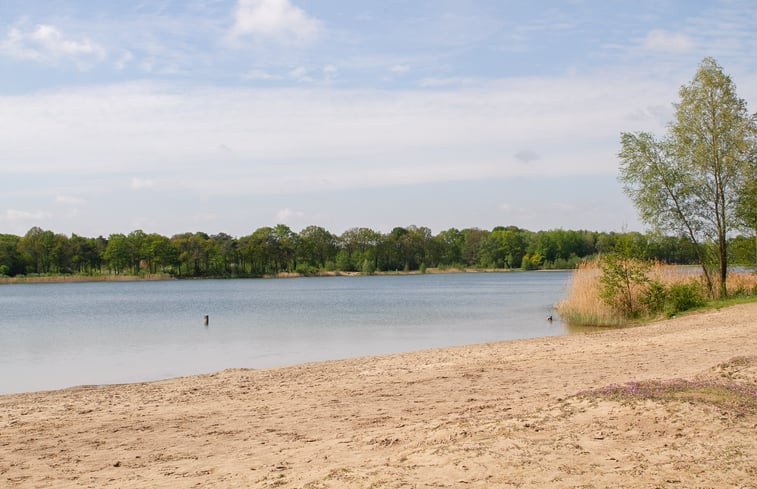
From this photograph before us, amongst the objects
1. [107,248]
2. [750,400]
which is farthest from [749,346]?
[107,248]

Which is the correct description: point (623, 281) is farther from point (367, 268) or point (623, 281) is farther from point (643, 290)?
point (367, 268)

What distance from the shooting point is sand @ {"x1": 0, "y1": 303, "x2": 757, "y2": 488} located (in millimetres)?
6035

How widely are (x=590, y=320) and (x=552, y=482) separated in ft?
67.6

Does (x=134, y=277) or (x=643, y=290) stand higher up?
(x=643, y=290)

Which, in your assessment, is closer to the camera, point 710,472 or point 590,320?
point 710,472

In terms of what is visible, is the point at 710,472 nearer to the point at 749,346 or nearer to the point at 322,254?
the point at 749,346

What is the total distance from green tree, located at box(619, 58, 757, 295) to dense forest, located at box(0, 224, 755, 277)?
6993 centimetres

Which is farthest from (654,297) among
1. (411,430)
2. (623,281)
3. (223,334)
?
(411,430)

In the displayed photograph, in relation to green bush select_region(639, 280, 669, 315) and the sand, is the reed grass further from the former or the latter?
the sand

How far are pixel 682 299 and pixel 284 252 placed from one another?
92.5 metres

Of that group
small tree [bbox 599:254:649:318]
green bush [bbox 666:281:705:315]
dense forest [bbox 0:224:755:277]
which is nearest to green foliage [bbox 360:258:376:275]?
dense forest [bbox 0:224:755:277]

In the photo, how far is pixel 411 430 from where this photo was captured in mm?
7625

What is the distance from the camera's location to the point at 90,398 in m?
12.0

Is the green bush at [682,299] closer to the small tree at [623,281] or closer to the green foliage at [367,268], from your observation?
the small tree at [623,281]
